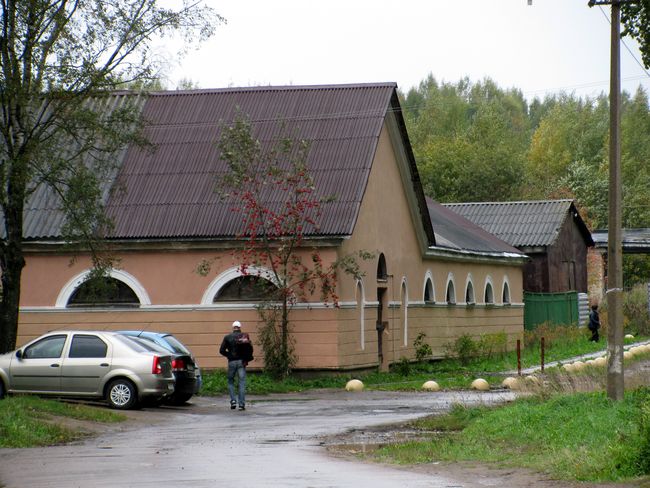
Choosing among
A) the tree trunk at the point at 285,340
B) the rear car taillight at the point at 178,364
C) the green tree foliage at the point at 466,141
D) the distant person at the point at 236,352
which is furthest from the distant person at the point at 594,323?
the green tree foliage at the point at 466,141

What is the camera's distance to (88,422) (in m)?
21.0

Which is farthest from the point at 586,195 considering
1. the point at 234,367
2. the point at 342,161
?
the point at 234,367

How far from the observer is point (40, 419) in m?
19.9

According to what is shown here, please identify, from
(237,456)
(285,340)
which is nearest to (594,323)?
(285,340)

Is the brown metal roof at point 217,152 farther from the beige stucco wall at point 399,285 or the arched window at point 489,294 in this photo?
the arched window at point 489,294

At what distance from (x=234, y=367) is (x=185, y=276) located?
694 cm

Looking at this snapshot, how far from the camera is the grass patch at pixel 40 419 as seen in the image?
1780 centimetres

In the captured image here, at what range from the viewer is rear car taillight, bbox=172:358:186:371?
24328 mm

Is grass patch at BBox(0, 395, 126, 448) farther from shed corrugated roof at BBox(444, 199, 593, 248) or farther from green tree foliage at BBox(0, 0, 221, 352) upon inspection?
shed corrugated roof at BBox(444, 199, 593, 248)

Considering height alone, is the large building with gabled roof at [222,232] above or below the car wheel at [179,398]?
above

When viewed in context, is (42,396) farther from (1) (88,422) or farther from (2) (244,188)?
(2) (244,188)

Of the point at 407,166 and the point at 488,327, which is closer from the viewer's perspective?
the point at 407,166

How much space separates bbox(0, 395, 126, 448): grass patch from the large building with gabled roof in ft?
27.1

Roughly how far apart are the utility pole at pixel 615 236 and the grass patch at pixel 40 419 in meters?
8.29
